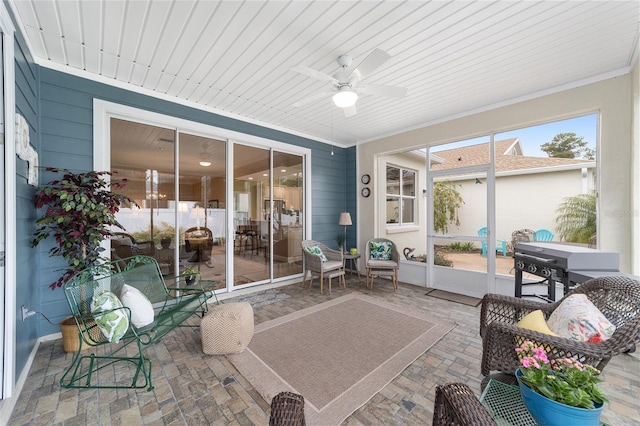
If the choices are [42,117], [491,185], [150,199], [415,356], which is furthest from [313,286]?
[42,117]

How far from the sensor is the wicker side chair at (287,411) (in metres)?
0.83

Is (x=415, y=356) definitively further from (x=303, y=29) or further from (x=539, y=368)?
(x=303, y=29)

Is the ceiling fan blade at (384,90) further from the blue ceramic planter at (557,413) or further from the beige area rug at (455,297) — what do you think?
the beige area rug at (455,297)

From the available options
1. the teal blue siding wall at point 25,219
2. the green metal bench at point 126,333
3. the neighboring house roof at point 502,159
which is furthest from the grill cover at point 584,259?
the teal blue siding wall at point 25,219

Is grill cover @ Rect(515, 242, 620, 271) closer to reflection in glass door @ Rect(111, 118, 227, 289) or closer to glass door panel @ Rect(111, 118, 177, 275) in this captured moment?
reflection in glass door @ Rect(111, 118, 227, 289)

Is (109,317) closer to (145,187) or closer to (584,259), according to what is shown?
(145,187)

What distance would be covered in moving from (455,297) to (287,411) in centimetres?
414

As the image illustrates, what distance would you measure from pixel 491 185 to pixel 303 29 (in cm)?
362

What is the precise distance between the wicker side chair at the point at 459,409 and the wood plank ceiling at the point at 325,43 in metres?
2.54

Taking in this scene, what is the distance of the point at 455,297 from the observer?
419 centimetres

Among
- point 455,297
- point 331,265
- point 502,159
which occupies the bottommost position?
point 455,297

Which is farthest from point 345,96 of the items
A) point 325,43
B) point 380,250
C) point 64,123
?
point 380,250

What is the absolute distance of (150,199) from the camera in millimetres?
3506

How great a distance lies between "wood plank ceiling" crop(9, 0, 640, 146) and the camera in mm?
2041
